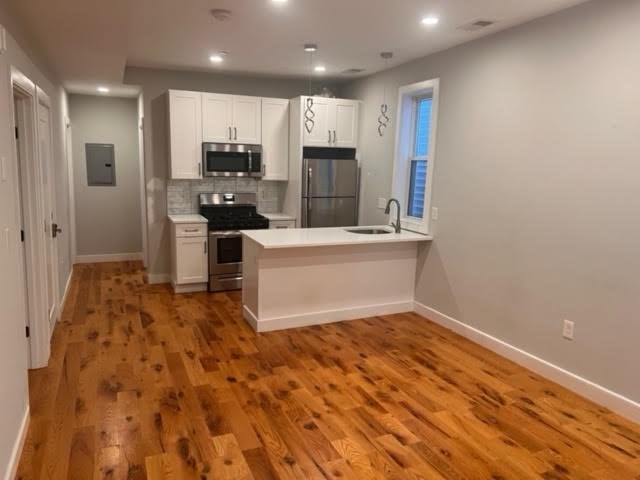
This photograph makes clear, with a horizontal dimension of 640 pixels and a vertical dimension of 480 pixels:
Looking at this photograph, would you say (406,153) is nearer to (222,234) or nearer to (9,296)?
(222,234)

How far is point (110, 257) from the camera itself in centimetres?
724

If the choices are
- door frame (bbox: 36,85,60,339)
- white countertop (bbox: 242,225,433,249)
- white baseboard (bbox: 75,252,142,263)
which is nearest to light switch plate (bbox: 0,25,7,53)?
door frame (bbox: 36,85,60,339)

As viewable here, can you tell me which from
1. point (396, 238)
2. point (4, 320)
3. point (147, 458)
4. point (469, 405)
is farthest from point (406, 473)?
point (396, 238)

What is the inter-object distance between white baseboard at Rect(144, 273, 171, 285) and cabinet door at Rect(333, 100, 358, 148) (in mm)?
2725

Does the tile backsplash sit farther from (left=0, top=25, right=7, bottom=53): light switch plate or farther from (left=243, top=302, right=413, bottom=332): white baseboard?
(left=0, top=25, right=7, bottom=53): light switch plate

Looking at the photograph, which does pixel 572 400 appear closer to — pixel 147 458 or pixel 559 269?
pixel 559 269

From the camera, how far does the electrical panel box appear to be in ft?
22.5

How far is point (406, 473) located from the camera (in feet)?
7.70

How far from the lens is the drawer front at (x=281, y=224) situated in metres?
5.69

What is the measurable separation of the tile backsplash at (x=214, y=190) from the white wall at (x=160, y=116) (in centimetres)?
12

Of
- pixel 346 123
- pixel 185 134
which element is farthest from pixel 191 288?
pixel 346 123

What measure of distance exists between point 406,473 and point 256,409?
1030 mm

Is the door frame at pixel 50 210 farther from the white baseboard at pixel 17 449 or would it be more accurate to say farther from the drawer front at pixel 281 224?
the drawer front at pixel 281 224

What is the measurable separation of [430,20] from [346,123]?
236cm
